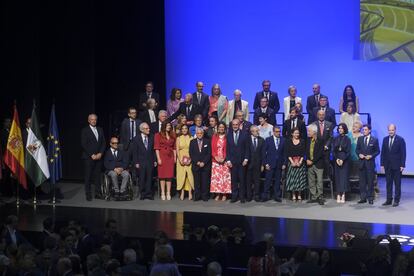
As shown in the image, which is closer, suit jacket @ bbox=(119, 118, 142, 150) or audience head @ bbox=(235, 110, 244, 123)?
audience head @ bbox=(235, 110, 244, 123)

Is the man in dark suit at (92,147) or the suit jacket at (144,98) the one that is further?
the suit jacket at (144,98)

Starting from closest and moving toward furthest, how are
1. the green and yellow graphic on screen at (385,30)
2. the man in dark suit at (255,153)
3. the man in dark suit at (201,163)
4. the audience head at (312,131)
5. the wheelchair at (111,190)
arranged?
the audience head at (312,131) → the man in dark suit at (255,153) → the man in dark suit at (201,163) → the wheelchair at (111,190) → the green and yellow graphic on screen at (385,30)

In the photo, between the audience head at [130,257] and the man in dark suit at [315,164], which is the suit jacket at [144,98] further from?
the audience head at [130,257]

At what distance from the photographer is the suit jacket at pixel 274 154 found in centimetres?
1378

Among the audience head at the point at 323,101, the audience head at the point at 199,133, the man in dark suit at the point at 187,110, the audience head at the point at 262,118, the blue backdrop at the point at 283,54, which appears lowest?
the audience head at the point at 199,133

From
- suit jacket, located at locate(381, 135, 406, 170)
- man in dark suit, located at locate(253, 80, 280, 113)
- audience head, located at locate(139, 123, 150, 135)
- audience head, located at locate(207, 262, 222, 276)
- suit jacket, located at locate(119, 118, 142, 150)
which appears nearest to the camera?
audience head, located at locate(207, 262, 222, 276)

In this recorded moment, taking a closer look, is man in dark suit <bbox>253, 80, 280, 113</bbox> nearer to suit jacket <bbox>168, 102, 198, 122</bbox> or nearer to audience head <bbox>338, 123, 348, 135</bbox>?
suit jacket <bbox>168, 102, 198, 122</bbox>

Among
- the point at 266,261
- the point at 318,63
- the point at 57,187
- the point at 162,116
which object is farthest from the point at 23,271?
the point at 318,63

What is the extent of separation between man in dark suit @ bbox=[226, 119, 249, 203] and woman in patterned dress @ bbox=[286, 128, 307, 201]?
715mm

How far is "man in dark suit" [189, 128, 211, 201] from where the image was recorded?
13945mm

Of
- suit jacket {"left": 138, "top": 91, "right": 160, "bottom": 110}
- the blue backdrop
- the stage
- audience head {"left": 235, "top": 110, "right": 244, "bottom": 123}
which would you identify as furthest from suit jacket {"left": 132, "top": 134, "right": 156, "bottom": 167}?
the blue backdrop

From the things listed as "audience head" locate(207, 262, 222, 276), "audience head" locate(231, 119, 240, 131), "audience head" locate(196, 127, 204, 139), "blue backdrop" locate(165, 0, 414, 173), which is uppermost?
"blue backdrop" locate(165, 0, 414, 173)

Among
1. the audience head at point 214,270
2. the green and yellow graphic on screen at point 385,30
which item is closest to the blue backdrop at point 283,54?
the green and yellow graphic on screen at point 385,30

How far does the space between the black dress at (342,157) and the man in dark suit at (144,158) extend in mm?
3043
